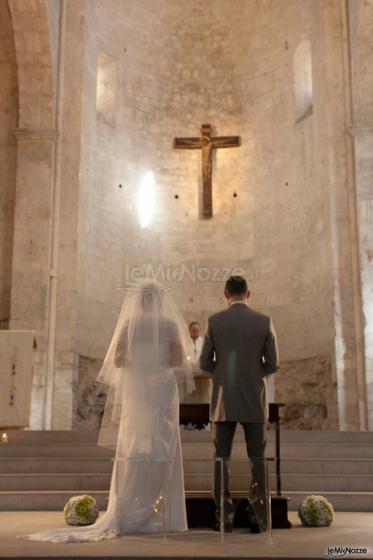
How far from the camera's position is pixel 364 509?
22.4 ft

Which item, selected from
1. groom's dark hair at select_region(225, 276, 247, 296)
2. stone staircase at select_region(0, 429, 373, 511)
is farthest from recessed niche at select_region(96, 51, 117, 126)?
groom's dark hair at select_region(225, 276, 247, 296)

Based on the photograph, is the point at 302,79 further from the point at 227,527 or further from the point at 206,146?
the point at 227,527

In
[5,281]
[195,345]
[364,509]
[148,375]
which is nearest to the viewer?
[148,375]

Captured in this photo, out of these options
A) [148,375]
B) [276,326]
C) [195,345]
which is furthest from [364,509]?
[276,326]

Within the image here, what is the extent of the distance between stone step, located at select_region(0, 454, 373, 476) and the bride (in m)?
2.49

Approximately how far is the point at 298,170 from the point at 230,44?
3749 mm

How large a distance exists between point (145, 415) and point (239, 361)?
79 centimetres

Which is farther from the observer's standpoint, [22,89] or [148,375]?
[22,89]

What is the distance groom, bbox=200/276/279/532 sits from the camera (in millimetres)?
5098

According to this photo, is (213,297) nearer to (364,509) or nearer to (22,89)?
(22,89)

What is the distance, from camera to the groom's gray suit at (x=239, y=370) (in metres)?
5.11

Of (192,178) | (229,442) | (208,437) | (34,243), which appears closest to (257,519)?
(229,442)

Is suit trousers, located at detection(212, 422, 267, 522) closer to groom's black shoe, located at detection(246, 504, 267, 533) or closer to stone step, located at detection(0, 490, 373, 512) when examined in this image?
groom's black shoe, located at detection(246, 504, 267, 533)

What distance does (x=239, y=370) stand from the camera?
5.19 meters
